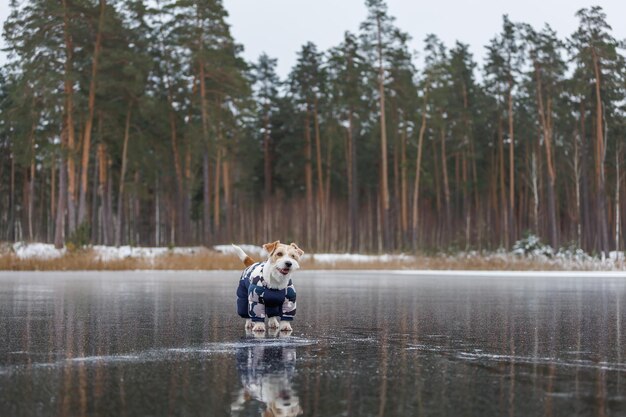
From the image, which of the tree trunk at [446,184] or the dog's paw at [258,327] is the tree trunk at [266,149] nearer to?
the tree trunk at [446,184]

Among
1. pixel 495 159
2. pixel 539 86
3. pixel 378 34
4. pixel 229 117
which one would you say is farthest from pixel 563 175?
pixel 229 117

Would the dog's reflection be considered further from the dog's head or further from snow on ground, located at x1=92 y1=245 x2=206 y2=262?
snow on ground, located at x1=92 y1=245 x2=206 y2=262

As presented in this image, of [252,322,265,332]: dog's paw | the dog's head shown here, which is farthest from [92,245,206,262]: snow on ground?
the dog's head

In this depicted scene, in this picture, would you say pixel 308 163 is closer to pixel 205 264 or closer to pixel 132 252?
pixel 132 252

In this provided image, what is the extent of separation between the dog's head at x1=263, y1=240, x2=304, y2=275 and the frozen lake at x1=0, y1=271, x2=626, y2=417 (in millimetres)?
676

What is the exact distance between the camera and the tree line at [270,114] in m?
43.5

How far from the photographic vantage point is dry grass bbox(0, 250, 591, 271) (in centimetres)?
3036

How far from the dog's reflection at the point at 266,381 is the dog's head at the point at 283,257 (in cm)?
88

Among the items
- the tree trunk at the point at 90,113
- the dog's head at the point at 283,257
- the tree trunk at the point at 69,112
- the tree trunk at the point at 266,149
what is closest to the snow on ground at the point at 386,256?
the tree trunk at the point at 69,112

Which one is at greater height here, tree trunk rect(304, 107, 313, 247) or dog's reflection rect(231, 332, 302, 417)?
tree trunk rect(304, 107, 313, 247)

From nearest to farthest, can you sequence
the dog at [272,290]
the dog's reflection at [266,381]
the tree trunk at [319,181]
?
the dog's reflection at [266,381]
the dog at [272,290]
the tree trunk at [319,181]

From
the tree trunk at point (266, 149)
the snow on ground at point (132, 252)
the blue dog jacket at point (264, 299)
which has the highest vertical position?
the tree trunk at point (266, 149)

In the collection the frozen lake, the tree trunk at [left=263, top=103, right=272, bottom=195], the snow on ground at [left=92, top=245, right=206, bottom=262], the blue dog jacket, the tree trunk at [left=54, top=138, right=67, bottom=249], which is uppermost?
the tree trunk at [left=263, top=103, right=272, bottom=195]

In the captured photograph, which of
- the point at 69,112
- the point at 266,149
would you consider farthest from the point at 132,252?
the point at 266,149
